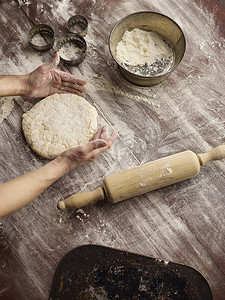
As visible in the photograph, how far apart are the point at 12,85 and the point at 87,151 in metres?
0.65

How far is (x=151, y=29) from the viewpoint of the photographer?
1827 mm

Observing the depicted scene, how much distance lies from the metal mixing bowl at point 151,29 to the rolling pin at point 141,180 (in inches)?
20.3

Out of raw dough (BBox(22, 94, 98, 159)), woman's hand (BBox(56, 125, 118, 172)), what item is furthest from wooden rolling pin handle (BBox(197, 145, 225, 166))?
raw dough (BBox(22, 94, 98, 159))

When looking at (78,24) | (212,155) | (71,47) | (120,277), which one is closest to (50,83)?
(71,47)

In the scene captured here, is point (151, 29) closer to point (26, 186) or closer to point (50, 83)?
point (50, 83)

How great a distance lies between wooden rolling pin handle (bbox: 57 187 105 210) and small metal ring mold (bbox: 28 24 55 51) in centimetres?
102

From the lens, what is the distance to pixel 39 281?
57.5 inches

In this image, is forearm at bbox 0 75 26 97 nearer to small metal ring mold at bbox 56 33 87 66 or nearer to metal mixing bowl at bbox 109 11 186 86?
small metal ring mold at bbox 56 33 87 66

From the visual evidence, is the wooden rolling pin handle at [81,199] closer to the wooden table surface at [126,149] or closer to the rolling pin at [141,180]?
the rolling pin at [141,180]

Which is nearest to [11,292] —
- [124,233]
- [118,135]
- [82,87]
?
[124,233]

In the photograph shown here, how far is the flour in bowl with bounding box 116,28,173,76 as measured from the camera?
1746mm

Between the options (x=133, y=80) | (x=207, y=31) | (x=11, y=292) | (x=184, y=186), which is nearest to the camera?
(x=11, y=292)

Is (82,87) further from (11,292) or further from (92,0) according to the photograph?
(11,292)

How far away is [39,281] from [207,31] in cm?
187
